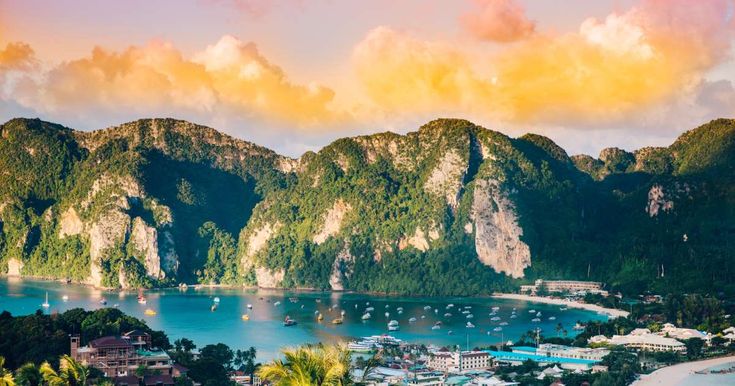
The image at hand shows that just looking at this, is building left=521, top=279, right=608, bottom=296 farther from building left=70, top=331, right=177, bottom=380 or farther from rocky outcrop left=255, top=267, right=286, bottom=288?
building left=70, top=331, right=177, bottom=380

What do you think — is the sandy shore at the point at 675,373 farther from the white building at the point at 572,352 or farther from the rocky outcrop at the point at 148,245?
the rocky outcrop at the point at 148,245

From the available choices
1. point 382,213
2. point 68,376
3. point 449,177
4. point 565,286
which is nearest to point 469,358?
point 68,376

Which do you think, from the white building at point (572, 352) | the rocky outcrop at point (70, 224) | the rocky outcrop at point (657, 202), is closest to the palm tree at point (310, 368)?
the white building at point (572, 352)

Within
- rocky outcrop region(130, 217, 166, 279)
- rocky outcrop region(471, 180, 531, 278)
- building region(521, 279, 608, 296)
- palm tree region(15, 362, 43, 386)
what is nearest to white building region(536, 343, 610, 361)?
palm tree region(15, 362, 43, 386)

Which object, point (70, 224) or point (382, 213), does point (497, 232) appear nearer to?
point (382, 213)

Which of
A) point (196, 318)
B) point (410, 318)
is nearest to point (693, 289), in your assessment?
point (410, 318)
